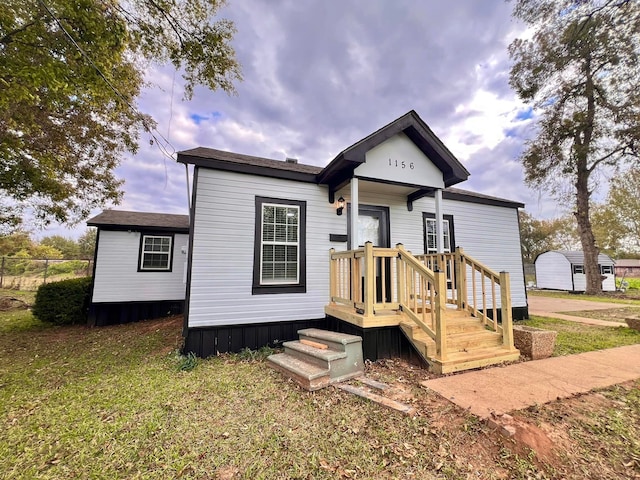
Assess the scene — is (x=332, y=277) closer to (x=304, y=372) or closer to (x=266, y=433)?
(x=304, y=372)

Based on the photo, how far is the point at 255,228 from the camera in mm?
5180

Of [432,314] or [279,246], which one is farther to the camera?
[279,246]

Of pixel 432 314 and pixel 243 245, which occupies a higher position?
pixel 243 245

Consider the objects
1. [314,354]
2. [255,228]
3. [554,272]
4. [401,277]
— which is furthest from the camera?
[554,272]

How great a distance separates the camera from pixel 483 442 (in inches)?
84.5

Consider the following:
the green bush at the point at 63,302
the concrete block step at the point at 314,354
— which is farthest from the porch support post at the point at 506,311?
the green bush at the point at 63,302

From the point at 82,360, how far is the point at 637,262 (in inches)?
2824

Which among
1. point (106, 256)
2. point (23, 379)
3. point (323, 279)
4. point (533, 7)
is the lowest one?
point (23, 379)

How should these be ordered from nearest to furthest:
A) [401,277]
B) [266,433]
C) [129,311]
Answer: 1. [266,433]
2. [401,277]
3. [129,311]

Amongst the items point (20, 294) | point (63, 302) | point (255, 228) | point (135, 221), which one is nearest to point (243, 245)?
point (255, 228)

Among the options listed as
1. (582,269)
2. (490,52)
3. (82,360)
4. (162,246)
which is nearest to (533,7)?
(490,52)

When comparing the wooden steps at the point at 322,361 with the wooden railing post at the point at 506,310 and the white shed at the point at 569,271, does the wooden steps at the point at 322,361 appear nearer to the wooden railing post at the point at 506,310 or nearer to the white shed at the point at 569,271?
the wooden railing post at the point at 506,310

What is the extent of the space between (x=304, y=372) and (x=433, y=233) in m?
5.12

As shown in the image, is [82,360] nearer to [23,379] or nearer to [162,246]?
[23,379]
